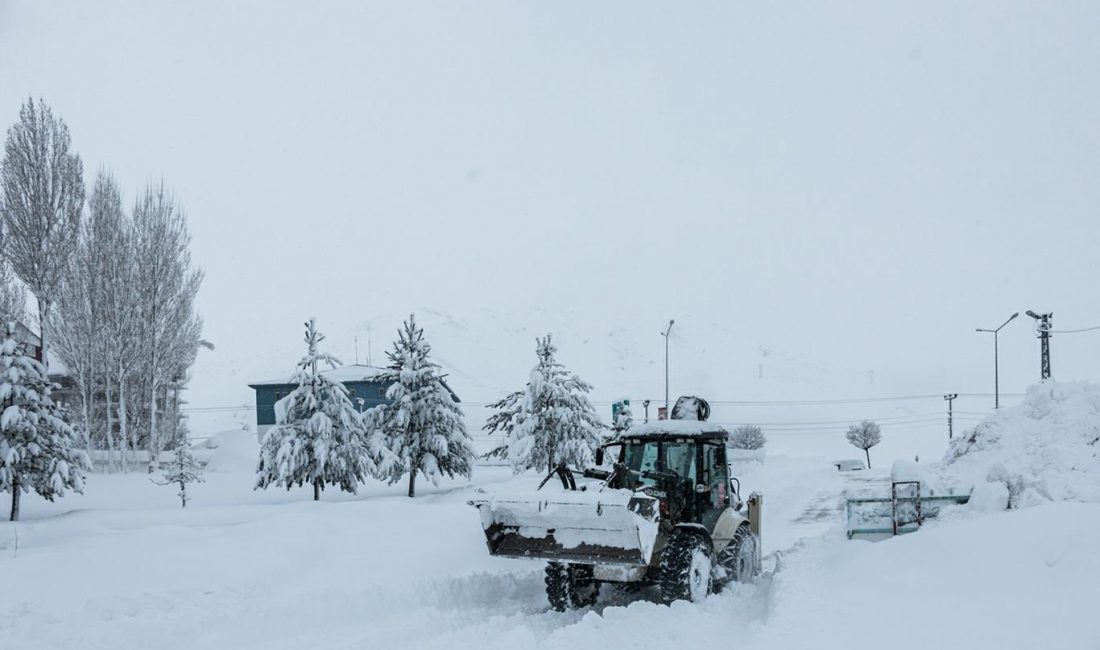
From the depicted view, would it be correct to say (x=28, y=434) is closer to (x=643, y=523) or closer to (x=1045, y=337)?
(x=643, y=523)

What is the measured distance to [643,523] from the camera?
859 centimetres

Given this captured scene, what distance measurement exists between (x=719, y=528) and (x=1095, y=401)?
7.77 metres

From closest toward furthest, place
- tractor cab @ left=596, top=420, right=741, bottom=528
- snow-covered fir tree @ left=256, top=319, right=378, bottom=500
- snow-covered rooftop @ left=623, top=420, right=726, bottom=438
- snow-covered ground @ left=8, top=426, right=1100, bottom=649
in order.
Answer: snow-covered ground @ left=8, top=426, right=1100, bottom=649, tractor cab @ left=596, top=420, right=741, bottom=528, snow-covered rooftop @ left=623, top=420, right=726, bottom=438, snow-covered fir tree @ left=256, top=319, right=378, bottom=500

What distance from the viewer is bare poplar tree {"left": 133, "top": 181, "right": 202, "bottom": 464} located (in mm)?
43188

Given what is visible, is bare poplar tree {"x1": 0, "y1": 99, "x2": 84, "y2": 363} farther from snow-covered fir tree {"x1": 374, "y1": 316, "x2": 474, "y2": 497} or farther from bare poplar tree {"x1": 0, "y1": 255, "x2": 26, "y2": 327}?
snow-covered fir tree {"x1": 374, "y1": 316, "x2": 474, "y2": 497}

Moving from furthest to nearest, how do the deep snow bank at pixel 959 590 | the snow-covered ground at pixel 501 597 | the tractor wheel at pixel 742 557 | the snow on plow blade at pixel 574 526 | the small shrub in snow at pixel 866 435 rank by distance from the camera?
the small shrub in snow at pixel 866 435, the tractor wheel at pixel 742 557, the snow on plow blade at pixel 574 526, the snow-covered ground at pixel 501 597, the deep snow bank at pixel 959 590

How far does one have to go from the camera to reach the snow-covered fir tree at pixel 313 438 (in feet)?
92.7

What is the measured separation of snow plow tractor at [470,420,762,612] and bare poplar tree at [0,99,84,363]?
34958 millimetres

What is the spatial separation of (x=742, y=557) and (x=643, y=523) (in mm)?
3456

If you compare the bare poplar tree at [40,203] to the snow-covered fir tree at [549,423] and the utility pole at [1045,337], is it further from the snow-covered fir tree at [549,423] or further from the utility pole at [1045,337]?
the utility pole at [1045,337]

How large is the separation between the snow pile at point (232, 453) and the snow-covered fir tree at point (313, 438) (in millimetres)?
15615

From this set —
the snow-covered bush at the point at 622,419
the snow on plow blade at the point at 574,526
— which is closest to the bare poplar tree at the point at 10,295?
the snow-covered bush at the point at 622,419

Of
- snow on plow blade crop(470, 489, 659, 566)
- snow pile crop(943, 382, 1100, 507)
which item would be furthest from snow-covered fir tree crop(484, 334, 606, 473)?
snow on plow blade crop(470, 489, 659, 566)

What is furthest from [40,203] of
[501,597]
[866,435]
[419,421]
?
[866,435]
